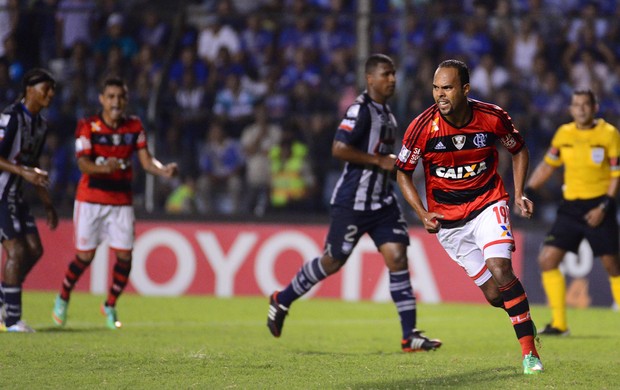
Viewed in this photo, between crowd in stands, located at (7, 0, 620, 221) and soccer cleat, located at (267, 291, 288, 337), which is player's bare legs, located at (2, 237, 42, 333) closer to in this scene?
soccer cleat, located at (267, 291, 288, 337)

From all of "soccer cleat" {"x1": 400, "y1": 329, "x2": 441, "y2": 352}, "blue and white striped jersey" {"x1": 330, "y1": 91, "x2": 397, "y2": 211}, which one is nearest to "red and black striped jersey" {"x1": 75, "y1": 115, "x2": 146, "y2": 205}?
"blue and white striped jersey" {"x1": 330, "y1": 91, "x2": 397, "y2": 211}

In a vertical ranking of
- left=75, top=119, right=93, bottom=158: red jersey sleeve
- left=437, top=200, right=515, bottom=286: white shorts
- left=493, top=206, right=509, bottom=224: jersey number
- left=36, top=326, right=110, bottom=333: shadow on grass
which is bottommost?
left=36, top=326, right=110, bottom=333: shadow on grass

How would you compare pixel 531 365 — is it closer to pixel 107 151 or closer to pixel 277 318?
pixel 277 318

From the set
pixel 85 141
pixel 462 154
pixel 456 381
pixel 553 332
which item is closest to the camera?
pixel 456 381

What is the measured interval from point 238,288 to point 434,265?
275 cm

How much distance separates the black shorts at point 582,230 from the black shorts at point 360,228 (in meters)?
2.18

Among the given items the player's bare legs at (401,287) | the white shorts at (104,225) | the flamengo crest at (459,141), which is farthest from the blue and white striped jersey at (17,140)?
the flamengo crest at (459,141)

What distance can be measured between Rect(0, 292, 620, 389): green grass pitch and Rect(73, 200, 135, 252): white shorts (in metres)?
0.84

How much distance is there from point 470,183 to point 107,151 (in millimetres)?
4263

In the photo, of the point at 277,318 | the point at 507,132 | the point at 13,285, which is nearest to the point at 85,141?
the point at 13,285

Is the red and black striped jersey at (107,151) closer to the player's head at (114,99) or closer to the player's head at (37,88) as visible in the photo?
the player's head at (114,99)

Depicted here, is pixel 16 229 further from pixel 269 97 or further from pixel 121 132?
pixel 269 97

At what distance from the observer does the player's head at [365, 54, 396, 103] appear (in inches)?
365

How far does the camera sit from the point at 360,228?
9320mm
